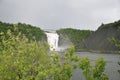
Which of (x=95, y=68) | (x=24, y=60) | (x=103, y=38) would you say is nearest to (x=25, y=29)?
(x=103, y=38)

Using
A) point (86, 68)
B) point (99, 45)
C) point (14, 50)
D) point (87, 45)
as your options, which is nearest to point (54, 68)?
point (86, 68)

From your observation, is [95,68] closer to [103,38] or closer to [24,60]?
[24,60]

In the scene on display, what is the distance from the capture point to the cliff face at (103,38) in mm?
123775

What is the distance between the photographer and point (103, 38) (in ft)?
441

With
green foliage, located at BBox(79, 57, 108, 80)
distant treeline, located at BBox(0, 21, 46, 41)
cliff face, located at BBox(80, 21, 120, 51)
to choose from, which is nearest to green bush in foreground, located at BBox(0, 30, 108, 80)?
green foliage, located at BBox(79, 57, 108, 80)

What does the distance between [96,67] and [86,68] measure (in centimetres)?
32

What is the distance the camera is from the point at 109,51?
11912 centimetres

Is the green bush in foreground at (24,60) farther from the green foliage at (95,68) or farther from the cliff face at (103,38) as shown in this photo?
the cliff face at (103,38)

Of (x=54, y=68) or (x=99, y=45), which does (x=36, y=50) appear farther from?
(x=99, y=45)

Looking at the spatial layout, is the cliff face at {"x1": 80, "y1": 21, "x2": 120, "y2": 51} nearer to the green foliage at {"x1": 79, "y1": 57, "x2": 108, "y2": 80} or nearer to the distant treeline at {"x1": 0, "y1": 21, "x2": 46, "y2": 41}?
the distant treeline at {"x1": 0, "y1": 21, "x2": 46, "y2": 41}

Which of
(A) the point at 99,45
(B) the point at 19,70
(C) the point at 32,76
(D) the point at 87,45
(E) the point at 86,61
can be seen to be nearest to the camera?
(E) the point at 86,61

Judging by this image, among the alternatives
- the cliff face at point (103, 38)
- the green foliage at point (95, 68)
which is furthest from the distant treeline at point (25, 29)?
the green foliage at point (95, 68)

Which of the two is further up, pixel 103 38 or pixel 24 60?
pixel 103 38

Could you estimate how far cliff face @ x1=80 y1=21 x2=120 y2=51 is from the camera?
406 ft
